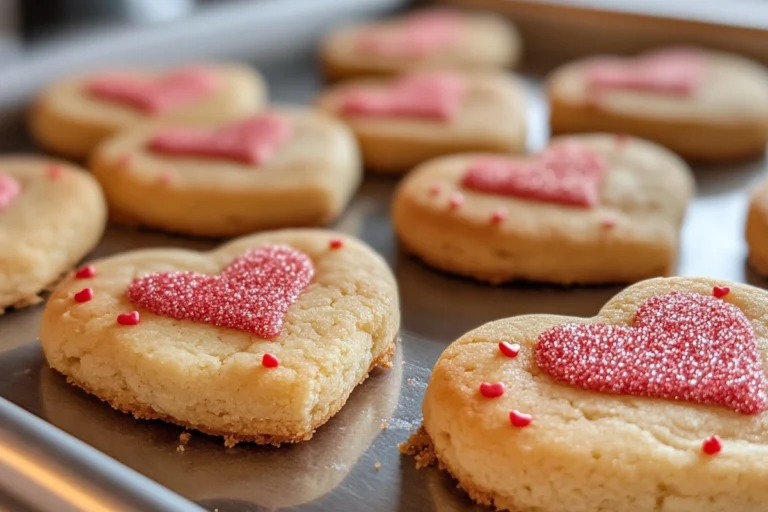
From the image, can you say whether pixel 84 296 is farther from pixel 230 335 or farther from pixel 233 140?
pixel 233 140

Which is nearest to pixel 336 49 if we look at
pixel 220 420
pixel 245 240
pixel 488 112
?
pixel 488 112

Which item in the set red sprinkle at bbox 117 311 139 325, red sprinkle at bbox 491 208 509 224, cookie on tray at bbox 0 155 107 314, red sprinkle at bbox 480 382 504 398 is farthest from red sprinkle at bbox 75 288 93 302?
red sprinkle at bbox 491 208 509 224

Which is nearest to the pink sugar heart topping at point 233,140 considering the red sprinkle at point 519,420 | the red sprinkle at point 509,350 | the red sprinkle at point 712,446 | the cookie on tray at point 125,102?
the cookie on tray at point 125,102

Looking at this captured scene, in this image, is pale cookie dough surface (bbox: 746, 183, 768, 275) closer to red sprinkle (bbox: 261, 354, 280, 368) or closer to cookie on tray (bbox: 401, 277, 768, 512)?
cookie on tray (bbox: 401, 277, 768, 512)

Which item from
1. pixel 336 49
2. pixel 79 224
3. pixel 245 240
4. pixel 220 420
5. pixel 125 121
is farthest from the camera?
pixel 336 49

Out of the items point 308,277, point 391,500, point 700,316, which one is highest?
point 700,316

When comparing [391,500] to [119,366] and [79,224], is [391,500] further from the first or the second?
[79,224]

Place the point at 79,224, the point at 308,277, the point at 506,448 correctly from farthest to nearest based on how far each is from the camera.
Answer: the point at 79,224
the point at 308,277
the point at 506,448

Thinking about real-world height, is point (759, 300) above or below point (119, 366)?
above
